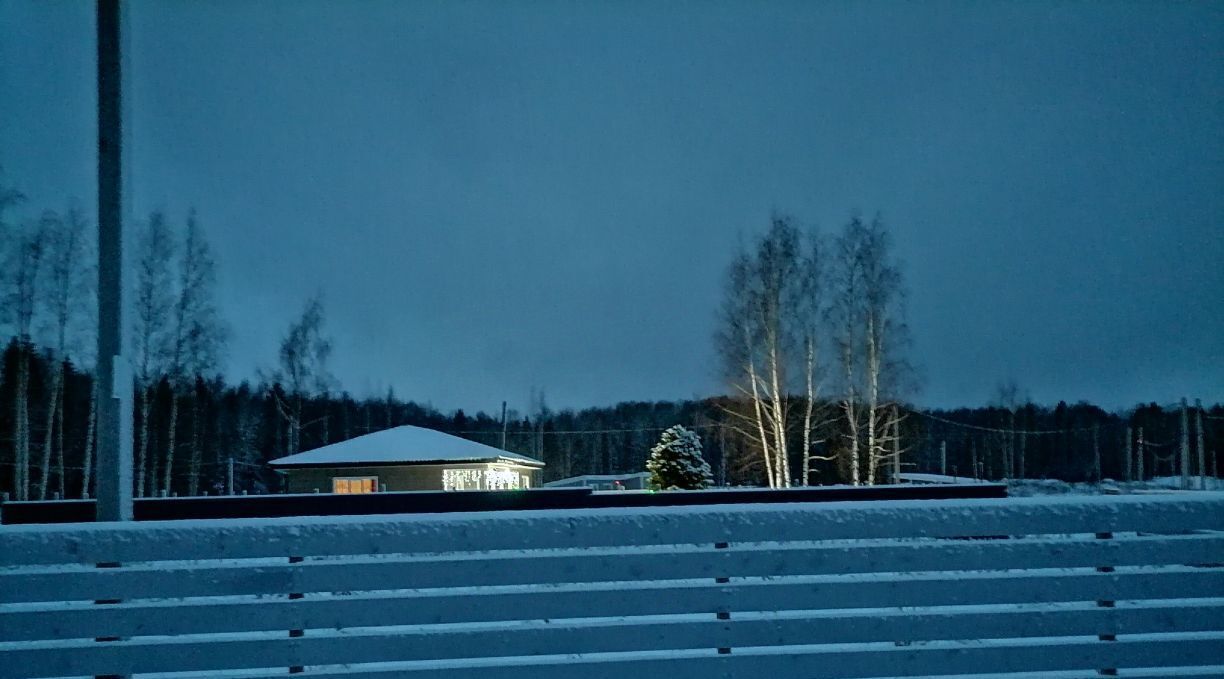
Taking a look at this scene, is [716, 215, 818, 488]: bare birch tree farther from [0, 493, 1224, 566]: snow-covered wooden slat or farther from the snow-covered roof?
[0, 493, 1224, 566]: snow-covered wooden slat

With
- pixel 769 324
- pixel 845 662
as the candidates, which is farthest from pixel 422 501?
pixel 769 324

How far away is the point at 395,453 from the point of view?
24.0m

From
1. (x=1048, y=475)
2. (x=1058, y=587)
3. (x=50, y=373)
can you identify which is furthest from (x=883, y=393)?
(x=1048, y=475)

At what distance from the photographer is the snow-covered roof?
23.5 metres

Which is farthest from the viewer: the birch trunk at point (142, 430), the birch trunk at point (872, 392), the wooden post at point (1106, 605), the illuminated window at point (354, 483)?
the illuminated window at point (354, 483)

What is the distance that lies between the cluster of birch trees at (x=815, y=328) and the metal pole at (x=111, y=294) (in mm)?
20565

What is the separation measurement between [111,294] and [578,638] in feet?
8.78

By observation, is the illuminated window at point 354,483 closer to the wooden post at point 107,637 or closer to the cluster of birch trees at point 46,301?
the cluster of birch trees at point 46,301

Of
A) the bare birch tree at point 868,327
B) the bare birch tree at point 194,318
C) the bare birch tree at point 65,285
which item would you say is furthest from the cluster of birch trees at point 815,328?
the bare birch tree at point 65,285

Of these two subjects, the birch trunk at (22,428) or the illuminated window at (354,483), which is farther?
the illuminated window at (354,483)

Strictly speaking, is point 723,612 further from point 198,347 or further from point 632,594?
point 198,347

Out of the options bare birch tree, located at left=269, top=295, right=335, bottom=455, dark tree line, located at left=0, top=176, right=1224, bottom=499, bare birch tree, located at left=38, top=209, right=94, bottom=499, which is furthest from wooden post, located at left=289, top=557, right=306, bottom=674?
bare birch tree, located at left=269, top=295, right=335, bottom=455

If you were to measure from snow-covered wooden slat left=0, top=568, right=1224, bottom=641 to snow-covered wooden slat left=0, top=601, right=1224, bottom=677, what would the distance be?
0.15ft

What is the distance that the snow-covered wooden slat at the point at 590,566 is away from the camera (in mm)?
3107
